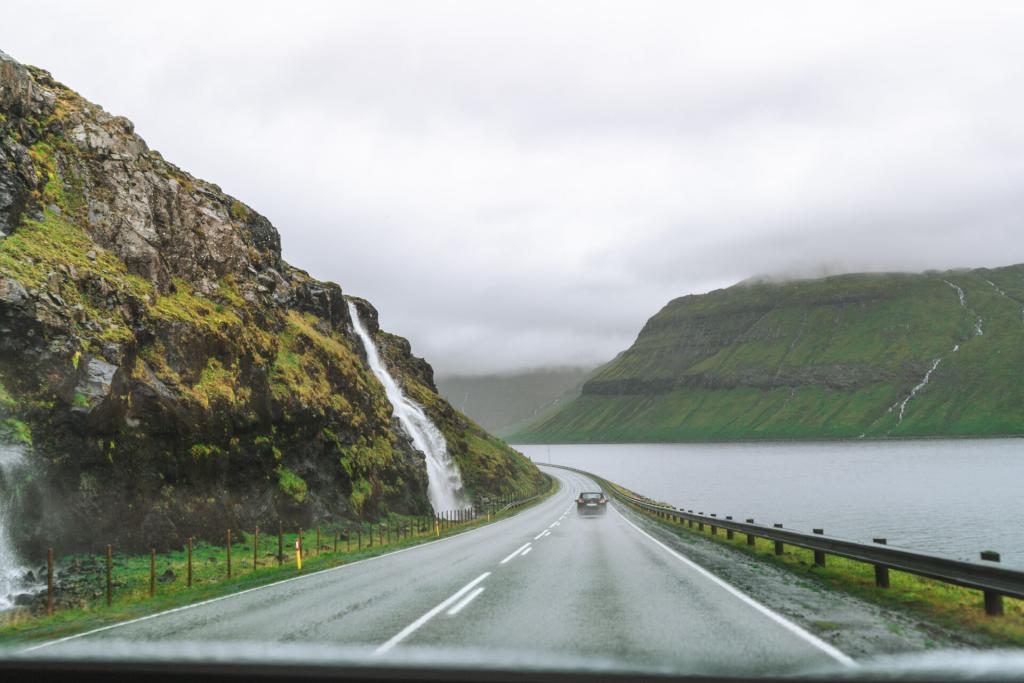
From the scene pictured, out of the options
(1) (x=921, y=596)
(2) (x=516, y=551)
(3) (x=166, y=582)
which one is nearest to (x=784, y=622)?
(1) (x=921, y=596)

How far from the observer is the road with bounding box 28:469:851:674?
626cm

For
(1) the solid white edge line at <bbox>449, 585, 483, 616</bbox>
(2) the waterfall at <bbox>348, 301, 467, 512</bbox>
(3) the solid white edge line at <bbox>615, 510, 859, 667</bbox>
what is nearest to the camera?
(3) the solid white edge line at <bbox>615, 510, 859, 667</bbox>

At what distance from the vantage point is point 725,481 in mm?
101000

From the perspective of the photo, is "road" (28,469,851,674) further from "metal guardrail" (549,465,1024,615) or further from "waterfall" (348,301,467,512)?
"waterfall" (348,301,467,512)

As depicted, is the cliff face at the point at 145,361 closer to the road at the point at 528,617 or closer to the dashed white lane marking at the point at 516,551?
the road at the point at 528,617

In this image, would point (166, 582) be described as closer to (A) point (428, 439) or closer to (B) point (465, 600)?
(B) point (465, 600)

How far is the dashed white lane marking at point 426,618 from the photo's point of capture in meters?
6.65

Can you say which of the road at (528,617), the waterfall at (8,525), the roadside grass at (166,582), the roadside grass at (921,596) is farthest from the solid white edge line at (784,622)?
the waterfall at (8,525)

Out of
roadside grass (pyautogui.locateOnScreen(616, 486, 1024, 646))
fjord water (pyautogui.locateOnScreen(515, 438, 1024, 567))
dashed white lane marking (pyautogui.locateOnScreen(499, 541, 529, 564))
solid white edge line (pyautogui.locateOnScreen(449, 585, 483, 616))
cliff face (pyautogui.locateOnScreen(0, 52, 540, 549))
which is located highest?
cliff face (pyautogui.locateOnScreen(0, 52, 540, 549))

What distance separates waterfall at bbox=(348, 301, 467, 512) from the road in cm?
3812

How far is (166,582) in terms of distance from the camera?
1641 cm

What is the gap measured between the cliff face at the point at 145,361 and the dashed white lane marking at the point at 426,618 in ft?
38.3

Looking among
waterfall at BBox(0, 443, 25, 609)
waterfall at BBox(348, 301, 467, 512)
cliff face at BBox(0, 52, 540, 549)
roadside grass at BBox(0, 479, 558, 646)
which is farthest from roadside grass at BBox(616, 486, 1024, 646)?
waterfall at BBox(348, 301, 467, 512)

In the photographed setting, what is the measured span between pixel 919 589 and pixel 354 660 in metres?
10.2
